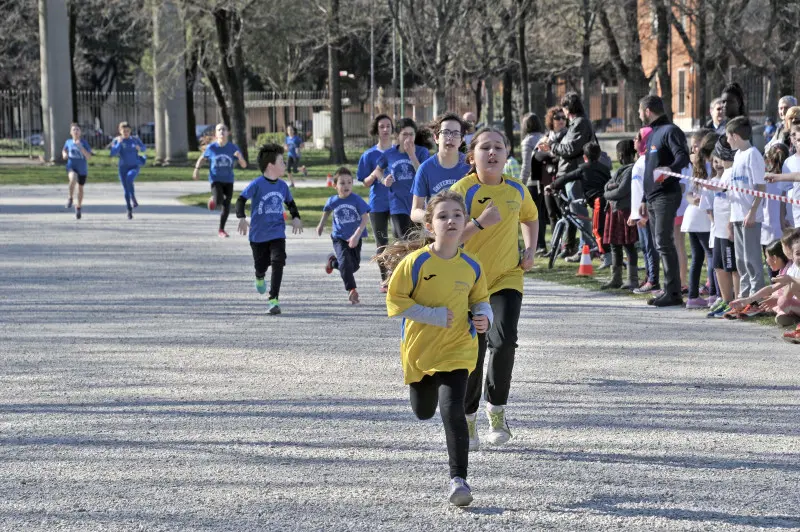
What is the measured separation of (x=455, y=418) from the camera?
5969mm

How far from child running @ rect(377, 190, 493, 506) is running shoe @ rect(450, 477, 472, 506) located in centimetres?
22

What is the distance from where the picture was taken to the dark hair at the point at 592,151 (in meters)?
15.5

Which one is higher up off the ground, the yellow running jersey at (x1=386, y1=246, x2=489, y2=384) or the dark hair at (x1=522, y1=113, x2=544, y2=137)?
the dark hair at (x1=522, y1=113, x2=544, y2=137)

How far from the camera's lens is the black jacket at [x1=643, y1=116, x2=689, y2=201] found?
1262 centimetres

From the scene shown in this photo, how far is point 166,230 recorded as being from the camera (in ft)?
73.0

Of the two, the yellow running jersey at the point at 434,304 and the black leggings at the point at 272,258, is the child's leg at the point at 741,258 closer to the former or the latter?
the black leggings at the point at 272,258

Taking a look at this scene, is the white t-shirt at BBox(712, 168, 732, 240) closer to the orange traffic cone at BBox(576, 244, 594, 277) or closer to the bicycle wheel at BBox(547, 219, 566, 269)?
the orange traffic cone at BBox(576, 244, 594, 277)

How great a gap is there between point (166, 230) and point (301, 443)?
15.6 metres

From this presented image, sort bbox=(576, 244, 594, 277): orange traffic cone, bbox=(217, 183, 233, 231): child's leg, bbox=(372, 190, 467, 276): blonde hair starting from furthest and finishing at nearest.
→ 1. bbox=(217, 183, 233, 231): child's leg
2. bbox=(576, 244, 594, 277): orange traffic cone
3. bbox=(372, 190, 467, 276): blonde hair

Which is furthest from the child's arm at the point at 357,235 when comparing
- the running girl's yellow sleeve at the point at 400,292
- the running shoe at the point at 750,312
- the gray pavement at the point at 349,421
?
the running girl's yellow sleeve at the point at 400,292

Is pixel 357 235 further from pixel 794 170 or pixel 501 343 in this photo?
pixel 501 343

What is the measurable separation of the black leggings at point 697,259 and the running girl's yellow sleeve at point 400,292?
7.16 meters

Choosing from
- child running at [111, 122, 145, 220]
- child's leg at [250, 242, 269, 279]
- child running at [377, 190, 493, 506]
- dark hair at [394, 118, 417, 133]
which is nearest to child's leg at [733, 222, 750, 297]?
dark hair at [394, 118, 417, 133]

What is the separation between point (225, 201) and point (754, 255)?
1104 cm
